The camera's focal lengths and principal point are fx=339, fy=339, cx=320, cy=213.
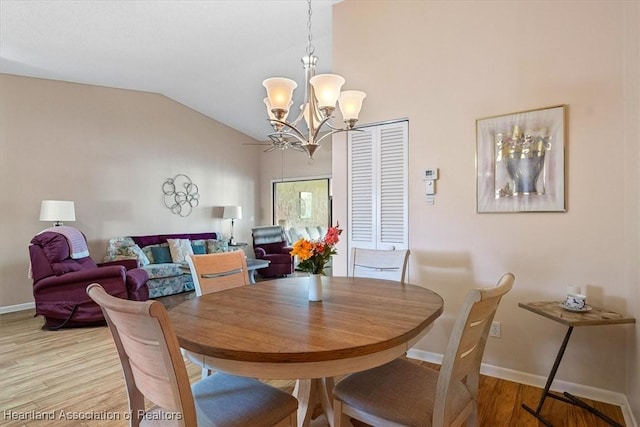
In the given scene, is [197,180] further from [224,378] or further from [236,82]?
[224,378]

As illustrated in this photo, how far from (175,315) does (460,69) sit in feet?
8.54

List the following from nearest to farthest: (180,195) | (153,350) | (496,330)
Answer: (153,350) < (496,330) < (180,195)

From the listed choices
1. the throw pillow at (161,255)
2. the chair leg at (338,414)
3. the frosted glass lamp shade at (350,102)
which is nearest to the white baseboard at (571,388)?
the chair leg at (338,414)

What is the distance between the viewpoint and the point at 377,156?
3074 millimetres

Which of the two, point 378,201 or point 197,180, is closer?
point 378,201

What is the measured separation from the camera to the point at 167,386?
3.41 ft

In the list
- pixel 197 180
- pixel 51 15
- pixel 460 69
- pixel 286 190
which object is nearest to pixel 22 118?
pixel 51 15

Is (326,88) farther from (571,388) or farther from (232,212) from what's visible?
(232,212)

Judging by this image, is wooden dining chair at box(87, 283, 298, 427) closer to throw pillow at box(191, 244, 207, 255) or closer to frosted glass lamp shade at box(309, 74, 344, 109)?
frosted glass lamp shade at box(309, 74, 344, 109)

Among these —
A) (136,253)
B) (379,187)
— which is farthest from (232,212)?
(379,187)

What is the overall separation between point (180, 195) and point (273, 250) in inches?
80.3

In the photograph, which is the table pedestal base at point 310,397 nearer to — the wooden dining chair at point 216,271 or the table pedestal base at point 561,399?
the wooden dining chair at point 216,271

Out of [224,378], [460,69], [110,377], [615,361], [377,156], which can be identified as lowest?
[110,377]

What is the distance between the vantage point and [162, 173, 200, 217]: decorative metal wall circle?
6.11 metres
